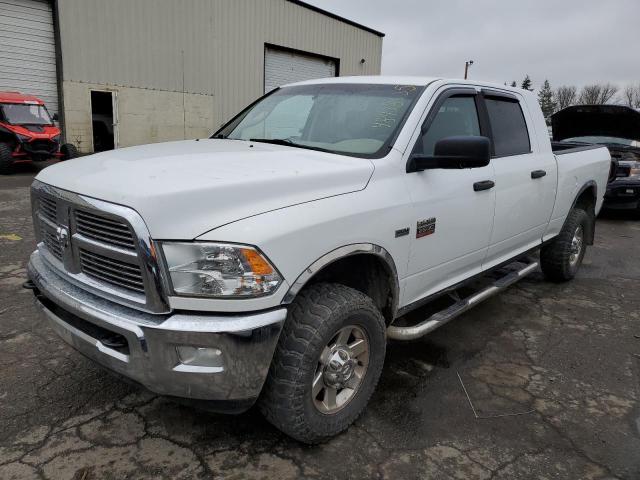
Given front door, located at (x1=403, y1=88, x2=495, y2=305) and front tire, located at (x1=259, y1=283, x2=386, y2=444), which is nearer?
front tire, located at (x1=259, y1=283, x2=386, y2=444)

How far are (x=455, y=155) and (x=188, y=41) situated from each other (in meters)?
16.4

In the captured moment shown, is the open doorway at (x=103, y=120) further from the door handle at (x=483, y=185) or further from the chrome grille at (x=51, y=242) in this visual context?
the door handle at (x=483, y=185)

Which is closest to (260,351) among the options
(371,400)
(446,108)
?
(371,400)

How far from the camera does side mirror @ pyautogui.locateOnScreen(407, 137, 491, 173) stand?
271 cm

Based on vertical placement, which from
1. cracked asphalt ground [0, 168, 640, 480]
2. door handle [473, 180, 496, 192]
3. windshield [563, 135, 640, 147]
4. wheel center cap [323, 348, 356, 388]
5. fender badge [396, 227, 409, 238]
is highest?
windshield [563, 135, 640, 147]

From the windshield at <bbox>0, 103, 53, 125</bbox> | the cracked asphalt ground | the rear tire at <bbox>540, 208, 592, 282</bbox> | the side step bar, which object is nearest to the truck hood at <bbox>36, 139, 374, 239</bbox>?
the side step bar

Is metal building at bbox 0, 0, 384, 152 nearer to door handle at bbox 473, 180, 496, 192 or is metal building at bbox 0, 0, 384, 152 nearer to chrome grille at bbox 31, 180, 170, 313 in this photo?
chrome grille at bbox 31, 180, 170, 313

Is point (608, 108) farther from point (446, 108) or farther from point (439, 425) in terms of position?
point (439, 425)

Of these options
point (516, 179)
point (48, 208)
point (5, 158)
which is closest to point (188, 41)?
point (5, 158)

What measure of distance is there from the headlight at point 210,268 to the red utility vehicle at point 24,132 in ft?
38.1

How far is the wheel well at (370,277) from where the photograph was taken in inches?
107

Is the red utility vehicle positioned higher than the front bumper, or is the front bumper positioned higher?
the red utility vehicle

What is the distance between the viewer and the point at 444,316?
321cm

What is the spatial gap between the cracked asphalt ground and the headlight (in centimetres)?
93
